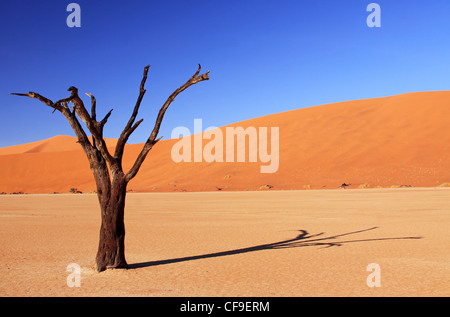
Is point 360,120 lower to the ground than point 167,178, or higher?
higher

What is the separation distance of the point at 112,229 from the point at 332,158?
4520 centimetres

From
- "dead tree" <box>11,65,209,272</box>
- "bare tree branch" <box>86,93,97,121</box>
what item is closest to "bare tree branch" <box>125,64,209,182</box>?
"dead tree" <box>11,65,209,272</box>

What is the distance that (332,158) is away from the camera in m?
50.4

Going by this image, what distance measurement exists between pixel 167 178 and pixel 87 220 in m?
40.8

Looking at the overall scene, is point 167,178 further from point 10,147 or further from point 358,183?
point 10,147

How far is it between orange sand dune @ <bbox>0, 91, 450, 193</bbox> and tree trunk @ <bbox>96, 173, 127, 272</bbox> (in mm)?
35293

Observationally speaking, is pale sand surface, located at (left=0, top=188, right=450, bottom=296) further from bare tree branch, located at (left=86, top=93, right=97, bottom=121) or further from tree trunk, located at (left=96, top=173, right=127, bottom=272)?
bare tree branch, located at (left=86, top=93, right=97, bottom=121)

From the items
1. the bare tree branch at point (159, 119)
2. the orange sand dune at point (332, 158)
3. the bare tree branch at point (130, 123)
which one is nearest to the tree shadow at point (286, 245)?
the bare tree branch at point (159, 119)

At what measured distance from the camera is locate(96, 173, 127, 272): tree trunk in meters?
7.64

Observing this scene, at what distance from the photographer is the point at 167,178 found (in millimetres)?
58219

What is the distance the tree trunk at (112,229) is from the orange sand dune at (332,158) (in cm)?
3529

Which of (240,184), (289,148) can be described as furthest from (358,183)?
(289,148)
